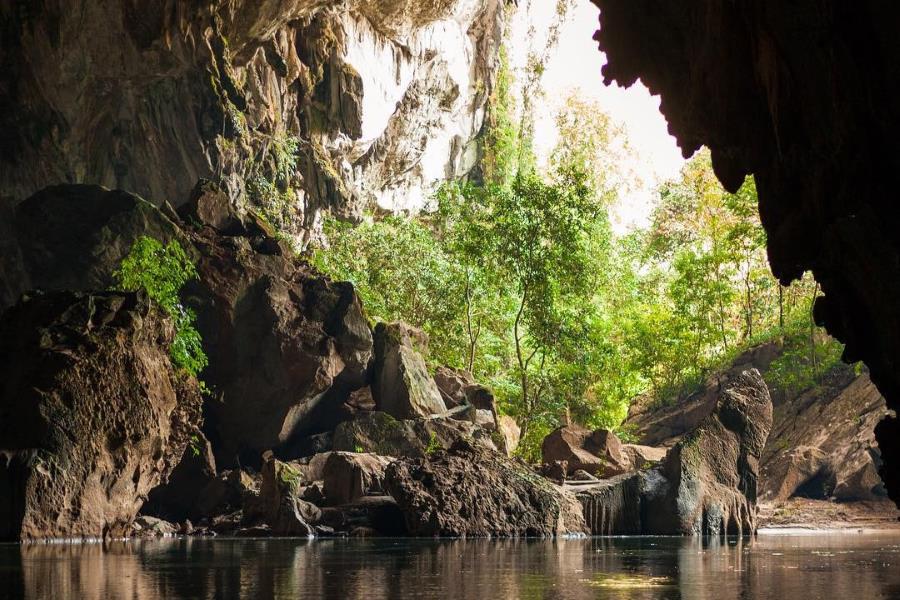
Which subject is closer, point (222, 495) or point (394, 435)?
point (222, 495)

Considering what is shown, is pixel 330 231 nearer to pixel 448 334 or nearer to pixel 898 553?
pixel 448 334

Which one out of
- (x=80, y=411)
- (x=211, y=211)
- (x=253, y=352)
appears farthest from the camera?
(x=211, y=211)

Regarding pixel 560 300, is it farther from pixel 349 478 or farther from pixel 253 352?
pixel 349 478

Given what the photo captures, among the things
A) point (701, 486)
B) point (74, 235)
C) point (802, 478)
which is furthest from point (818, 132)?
point (802, 478)

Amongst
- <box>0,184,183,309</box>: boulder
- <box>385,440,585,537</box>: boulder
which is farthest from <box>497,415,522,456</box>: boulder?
<box>0,184,183,309</box>: boulder

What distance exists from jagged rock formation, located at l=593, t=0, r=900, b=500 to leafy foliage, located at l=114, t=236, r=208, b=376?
15.3m

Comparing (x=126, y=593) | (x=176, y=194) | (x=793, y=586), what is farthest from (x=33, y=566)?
(x=176, y=194)

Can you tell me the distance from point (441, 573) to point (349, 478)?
12.6 metres

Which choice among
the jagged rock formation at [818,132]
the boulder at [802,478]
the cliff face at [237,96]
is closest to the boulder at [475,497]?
the jagged rock formation at [818,132]

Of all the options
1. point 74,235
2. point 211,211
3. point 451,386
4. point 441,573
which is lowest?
point 441,573

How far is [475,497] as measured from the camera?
20.7 meters

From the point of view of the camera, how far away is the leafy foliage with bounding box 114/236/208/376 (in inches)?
929

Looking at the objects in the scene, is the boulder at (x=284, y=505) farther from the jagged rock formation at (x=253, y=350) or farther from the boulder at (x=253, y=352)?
the boulder at (x=253, y=352)

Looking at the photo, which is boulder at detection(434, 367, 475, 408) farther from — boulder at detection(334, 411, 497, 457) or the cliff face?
the cliff face
